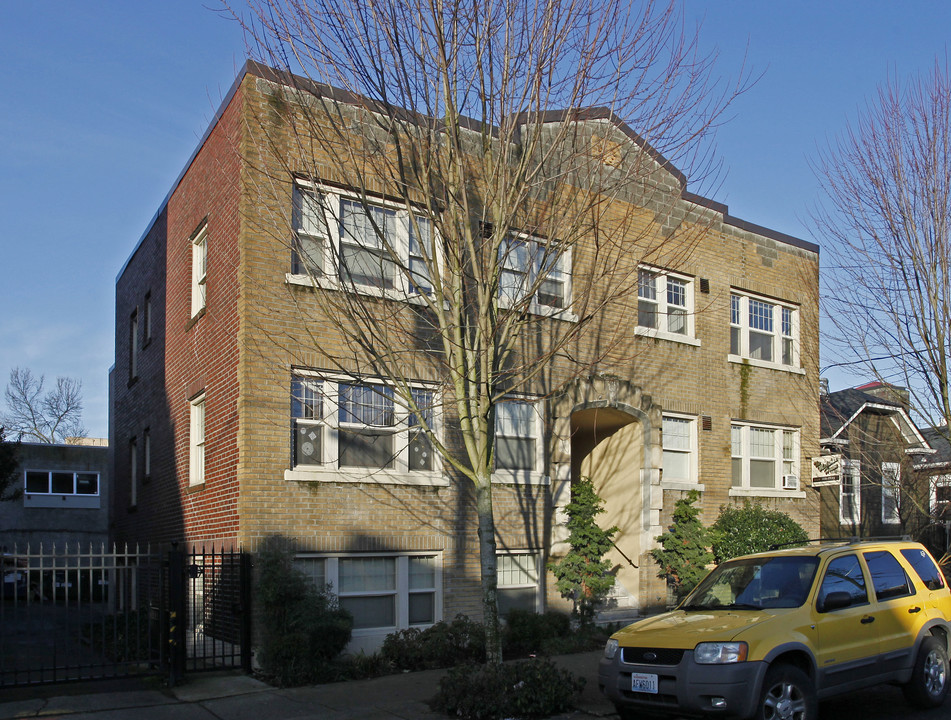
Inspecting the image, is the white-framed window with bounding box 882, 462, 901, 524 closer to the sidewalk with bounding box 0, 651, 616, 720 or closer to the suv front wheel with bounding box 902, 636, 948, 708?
the suv front wheel with bounding box 902, 636, 948, 708

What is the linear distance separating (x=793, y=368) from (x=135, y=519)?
14.3m

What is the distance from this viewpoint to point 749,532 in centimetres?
1677

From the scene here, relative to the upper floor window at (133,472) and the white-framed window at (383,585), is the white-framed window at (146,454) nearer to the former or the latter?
the upper floor window at (133,472)

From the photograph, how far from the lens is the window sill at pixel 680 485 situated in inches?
674

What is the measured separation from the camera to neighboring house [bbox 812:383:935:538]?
65.8 ft

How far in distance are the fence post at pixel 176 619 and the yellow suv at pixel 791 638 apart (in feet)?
17.4

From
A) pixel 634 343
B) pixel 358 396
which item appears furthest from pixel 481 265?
pixel 634 343

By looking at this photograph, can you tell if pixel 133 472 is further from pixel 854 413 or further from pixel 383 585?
pixel 854 413

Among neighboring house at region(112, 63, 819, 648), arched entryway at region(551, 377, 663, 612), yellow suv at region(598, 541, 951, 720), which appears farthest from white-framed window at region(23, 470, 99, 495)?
yellow suv at region(598, 541, 951, 720)

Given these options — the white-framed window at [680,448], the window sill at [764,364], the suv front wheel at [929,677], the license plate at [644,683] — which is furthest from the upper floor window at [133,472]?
the suv front wheel at [929,677]

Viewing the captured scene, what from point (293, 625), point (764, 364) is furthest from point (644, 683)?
point (764, 364)

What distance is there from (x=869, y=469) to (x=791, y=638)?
15.0 metres

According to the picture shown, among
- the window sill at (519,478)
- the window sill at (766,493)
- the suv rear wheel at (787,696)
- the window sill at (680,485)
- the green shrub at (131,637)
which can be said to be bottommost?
the green shrub at (131,637)

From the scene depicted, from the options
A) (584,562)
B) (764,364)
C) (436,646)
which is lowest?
(436,646)
